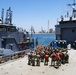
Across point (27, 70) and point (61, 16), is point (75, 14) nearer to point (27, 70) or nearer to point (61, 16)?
point (61, 16)

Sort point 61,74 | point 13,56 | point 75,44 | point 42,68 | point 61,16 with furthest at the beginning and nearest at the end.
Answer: point 61,16 → point 75,44 → point 13,56 → point 42,68 → point 61,74

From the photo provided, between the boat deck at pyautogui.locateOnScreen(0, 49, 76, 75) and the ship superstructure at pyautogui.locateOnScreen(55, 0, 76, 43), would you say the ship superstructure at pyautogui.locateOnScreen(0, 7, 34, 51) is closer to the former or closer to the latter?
the ship superstructure at pyautogui.locateOnScreen(55, 0, 76, 43)

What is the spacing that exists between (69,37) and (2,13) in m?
Result: 17.6

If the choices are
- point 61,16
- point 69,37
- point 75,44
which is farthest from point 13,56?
point 61,16

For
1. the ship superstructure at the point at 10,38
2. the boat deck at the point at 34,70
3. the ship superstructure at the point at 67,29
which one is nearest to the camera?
the boat deck at the point at 34,70

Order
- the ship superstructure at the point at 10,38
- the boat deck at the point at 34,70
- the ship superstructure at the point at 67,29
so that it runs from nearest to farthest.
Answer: the boat deck at the point at 34,70, the ship superstructure at the point at 10,38, the ship superstructure at the point at 67,29

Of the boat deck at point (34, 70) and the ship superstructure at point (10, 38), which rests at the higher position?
the ship superstructure at point (10, 38)

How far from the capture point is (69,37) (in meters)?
46.0

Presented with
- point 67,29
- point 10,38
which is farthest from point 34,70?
point 67,29

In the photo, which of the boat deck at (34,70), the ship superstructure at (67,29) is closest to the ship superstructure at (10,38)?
the ship superstructure at (67,29)

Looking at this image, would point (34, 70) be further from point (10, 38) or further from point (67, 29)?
point (67, 29)

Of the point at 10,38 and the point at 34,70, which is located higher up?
the point at 10,38

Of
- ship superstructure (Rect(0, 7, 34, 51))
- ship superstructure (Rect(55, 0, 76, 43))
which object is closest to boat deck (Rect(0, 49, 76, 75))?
ship superstructure (Rect(0, 7, 34, 51))

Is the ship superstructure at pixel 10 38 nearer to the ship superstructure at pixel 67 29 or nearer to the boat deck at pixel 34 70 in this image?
the ship superstructure at pixel 67 29
